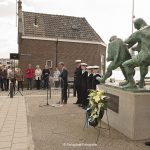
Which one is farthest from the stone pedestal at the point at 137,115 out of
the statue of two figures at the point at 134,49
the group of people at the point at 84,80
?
the group of people at the point at 84,80

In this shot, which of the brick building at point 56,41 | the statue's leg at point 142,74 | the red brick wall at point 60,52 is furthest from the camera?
the brick building at point 56,41

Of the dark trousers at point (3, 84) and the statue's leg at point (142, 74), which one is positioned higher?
the statue's leg at point (142, 74)

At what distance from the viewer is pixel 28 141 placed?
26.2 feet

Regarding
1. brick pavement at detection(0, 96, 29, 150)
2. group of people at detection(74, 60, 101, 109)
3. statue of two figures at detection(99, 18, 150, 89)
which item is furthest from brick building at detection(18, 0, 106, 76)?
statue of two figures at detection(99, 18, 150, 89)

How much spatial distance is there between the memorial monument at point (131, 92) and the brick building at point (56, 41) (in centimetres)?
2191

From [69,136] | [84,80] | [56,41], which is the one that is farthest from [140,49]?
[56,41]

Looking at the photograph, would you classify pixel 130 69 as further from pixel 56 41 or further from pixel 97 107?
pixel 56 41

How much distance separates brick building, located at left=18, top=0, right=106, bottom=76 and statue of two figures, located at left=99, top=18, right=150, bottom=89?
2179 cm

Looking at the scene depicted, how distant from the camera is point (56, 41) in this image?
33.2 m

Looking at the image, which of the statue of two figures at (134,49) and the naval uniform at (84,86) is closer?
the statue of two figures at (134,49)

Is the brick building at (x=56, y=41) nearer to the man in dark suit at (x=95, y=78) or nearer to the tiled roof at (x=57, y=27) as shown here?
the tiled roof at (x=57, y=27)

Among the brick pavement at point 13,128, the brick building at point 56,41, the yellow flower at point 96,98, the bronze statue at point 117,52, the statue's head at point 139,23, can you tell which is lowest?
the brick pavement at point 13,128

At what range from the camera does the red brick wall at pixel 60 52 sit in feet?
103

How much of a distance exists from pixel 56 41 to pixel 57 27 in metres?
2.15
